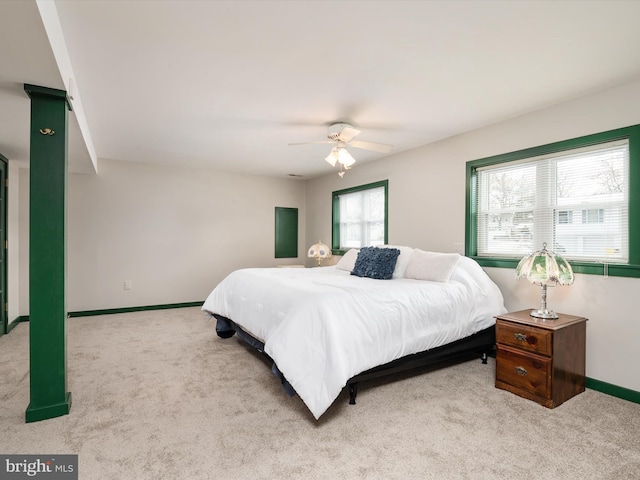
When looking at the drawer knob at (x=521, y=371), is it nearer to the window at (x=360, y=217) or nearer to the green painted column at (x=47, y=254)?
the window at (x=360, y=217)

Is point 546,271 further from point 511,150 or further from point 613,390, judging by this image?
point 511,150

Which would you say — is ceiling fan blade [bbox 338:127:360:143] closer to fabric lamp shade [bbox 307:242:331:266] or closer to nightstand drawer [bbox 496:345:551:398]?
nightstand drawer [bbox 496:345:551:398]

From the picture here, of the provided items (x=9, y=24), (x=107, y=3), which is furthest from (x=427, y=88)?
(x=9, y=24)

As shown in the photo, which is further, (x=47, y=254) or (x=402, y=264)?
Result: (x=402, y=264)

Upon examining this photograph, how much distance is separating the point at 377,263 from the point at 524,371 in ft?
5.52

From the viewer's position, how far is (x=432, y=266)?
351 cm

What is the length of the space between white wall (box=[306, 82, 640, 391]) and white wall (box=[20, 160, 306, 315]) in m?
2.40

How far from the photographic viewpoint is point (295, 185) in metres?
7.10

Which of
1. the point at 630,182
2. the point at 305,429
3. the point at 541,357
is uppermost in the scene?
the point at 630,182

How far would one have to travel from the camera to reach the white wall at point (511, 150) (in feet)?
8.90

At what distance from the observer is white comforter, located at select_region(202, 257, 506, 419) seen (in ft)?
7.55

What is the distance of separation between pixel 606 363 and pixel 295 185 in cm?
561

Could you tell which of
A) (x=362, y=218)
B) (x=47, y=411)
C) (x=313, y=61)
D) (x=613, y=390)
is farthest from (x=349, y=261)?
(x=47, y=411)

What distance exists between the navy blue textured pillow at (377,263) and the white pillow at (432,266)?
194 millimetres
